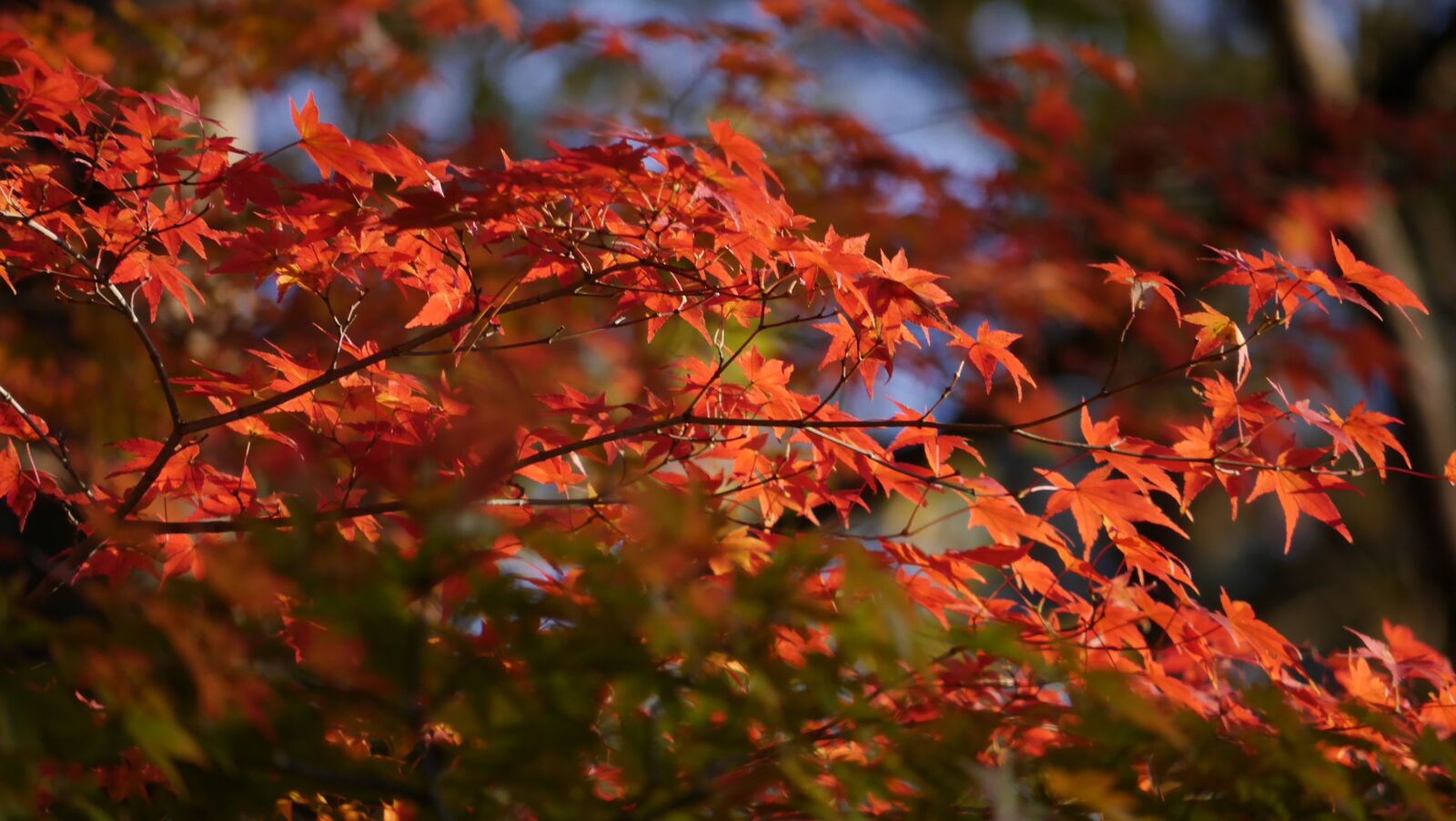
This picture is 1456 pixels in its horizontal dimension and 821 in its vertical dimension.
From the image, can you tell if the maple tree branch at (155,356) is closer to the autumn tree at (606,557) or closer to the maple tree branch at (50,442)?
the autumn tree at (606,557)

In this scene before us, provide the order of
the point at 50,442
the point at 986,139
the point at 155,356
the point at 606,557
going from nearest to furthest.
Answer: the point at 606,557
the point at 155,356
the point at 50,442
the point at 986,139

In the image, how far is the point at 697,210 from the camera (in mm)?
1437

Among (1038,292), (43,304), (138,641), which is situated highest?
(138,641)

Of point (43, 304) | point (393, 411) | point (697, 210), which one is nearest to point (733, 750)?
point (697, 210)

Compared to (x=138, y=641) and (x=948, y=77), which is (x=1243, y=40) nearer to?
(x=948, y=77)

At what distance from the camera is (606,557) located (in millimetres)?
949

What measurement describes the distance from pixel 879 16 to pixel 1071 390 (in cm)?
649

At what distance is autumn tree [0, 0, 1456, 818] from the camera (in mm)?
881

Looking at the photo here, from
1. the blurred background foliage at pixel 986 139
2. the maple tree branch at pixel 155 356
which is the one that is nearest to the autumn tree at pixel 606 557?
the maple tree branch at pixel 155 356

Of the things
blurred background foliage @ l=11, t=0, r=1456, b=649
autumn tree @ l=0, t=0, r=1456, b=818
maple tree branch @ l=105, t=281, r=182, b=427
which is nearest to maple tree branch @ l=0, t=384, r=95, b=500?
autumn tree @ l=0, t=0, r=1456, b=818

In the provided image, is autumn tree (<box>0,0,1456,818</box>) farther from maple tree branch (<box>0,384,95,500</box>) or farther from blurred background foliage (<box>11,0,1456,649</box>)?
blurred background foliage (<box>11,0,1456,649</box>)

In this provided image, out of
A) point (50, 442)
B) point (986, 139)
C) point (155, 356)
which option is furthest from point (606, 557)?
point (986, 139)

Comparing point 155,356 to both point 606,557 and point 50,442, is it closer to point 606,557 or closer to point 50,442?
point 50,442

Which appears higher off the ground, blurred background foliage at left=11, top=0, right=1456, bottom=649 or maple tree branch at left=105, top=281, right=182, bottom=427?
maple tree branch at left=105, top=281, right=182, bottom=427
